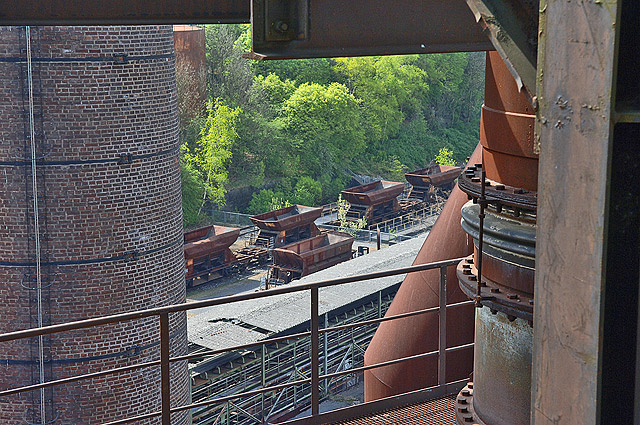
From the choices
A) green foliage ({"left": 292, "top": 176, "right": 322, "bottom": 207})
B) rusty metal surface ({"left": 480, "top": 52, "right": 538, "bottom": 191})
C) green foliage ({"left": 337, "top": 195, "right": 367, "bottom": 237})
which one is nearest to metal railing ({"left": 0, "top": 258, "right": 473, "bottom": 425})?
rusty metal surface ({"left": 480, "top": 52, "right": 538, "bottom": 191})

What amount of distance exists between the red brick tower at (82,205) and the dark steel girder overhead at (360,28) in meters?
5.98

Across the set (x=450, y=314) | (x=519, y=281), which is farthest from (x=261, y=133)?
(x=519, y=281)

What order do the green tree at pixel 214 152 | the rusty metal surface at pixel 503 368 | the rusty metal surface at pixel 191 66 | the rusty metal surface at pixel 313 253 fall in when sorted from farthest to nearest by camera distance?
the green tree at pixel 214 152 → the rusty metal surface at pixel 191 66 → the rusty metal surface at pixel 313 253 → the rusty metal surface at pixel 503 368

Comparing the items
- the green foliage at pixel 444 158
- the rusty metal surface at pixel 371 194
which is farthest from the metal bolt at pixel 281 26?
the green foliage at pixel 444 158

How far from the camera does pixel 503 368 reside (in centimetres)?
288

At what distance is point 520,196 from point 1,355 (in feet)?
23.6

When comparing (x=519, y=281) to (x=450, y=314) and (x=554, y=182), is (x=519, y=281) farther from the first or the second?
(x=450, y=314)

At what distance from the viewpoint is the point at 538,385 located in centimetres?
143

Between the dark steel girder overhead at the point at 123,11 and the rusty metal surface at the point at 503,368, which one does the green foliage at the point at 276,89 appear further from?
the rusty metal surface at the point at 503,368

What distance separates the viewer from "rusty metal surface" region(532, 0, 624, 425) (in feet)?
4.12

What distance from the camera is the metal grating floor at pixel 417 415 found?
3.87 metres

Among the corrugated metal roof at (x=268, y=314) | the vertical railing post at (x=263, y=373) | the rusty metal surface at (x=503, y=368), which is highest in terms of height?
the rusty metal surface at (x=503, y=368)

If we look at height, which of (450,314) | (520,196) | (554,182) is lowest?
(450,314)

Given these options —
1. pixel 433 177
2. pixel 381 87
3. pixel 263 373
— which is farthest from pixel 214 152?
pixel 263 373
